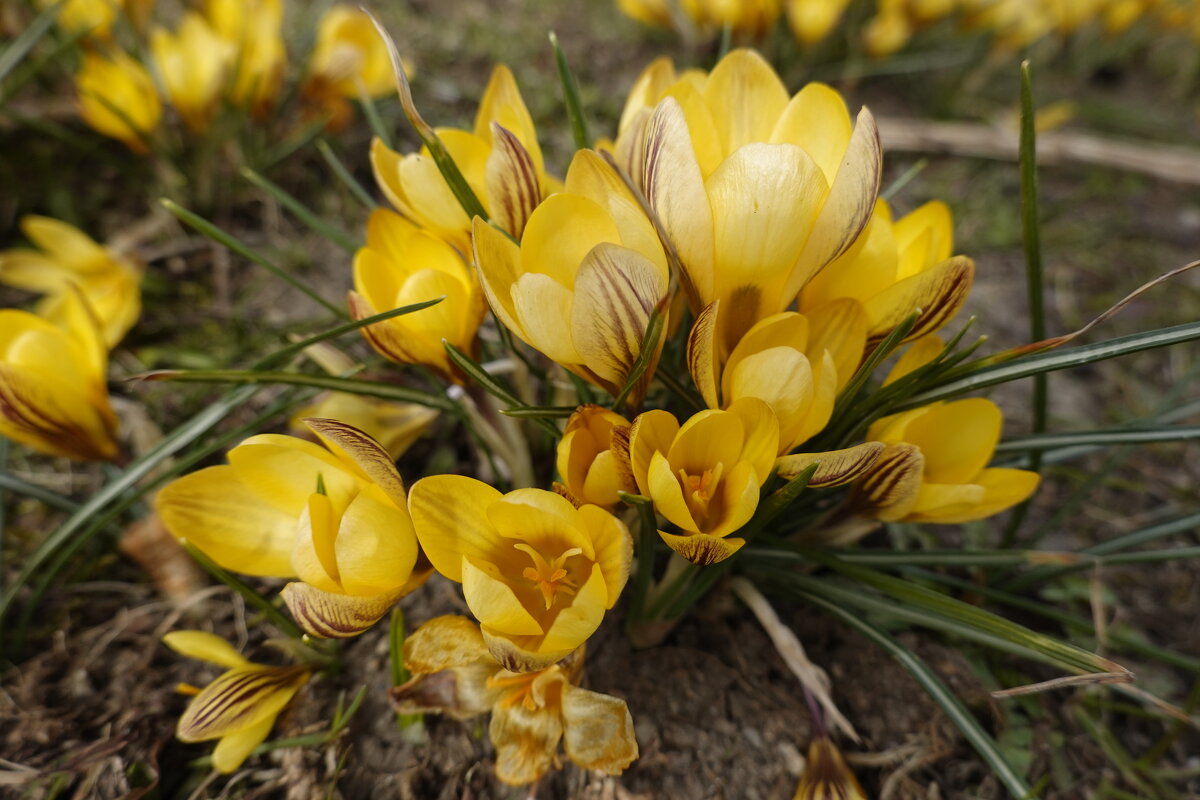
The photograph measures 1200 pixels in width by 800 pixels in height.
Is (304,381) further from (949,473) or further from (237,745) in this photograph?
(949,473)

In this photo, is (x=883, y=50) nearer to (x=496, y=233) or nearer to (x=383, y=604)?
(x=496, y=233)

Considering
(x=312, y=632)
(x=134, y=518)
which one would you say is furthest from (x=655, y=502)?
(x=134, y=518)

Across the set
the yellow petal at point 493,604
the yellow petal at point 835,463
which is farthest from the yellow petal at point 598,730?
the yellow petal at point 835,463

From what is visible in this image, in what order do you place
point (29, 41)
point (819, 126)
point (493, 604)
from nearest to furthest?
point (493, 604), point (819, 126), point (29, 41)

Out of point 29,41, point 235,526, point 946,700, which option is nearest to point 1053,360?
point 946,700

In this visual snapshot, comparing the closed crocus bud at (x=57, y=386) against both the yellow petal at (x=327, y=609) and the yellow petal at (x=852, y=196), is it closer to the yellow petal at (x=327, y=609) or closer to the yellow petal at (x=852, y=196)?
the yellow petal at (x=327, y=609)

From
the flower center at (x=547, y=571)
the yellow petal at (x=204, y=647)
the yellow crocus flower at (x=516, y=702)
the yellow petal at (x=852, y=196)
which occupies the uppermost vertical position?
the yellow petal at (x=852, y=196)
